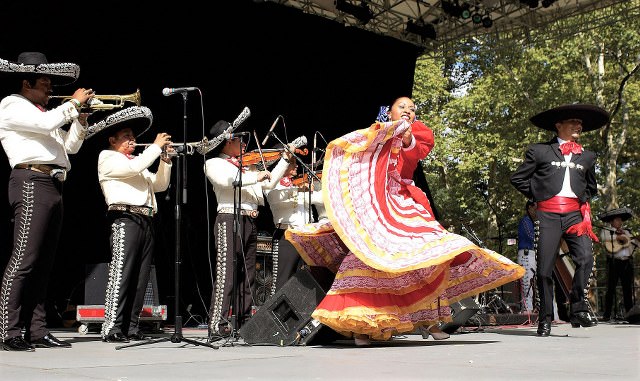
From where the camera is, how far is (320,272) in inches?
237

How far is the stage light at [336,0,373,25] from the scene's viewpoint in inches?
459

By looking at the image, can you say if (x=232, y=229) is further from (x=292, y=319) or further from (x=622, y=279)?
(x=622, y=279)

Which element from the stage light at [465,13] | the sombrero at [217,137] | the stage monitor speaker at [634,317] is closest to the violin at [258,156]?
the sombrero at [217,137]

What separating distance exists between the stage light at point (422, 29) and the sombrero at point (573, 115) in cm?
572

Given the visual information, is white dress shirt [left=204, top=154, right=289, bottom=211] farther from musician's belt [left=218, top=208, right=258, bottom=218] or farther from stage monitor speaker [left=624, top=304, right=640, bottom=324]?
stage monitor speaker [left=624, top=304, right=640, bottom=324]

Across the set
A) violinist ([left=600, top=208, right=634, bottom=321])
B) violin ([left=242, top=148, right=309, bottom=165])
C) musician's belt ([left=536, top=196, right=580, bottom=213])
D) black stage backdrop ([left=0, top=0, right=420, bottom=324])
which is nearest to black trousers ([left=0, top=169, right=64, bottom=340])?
violin ([left=242, top=148, right=309, bottom=165])

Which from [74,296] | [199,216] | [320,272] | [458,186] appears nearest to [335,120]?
[199,216]

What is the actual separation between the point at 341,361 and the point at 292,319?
5.24 feet

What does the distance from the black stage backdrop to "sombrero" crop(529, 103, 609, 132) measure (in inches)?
135

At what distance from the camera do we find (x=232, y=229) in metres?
6.93

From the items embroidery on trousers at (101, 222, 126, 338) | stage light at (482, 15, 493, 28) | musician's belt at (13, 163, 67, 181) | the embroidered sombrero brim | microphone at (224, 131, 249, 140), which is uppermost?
stage light at (482, 15, 493, 28)

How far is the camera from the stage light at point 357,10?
11656mm

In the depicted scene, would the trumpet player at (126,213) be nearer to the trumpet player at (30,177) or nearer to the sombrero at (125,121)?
the sombrero at (125,121)

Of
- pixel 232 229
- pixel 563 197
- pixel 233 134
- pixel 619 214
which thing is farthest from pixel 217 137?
pixel 619 214
